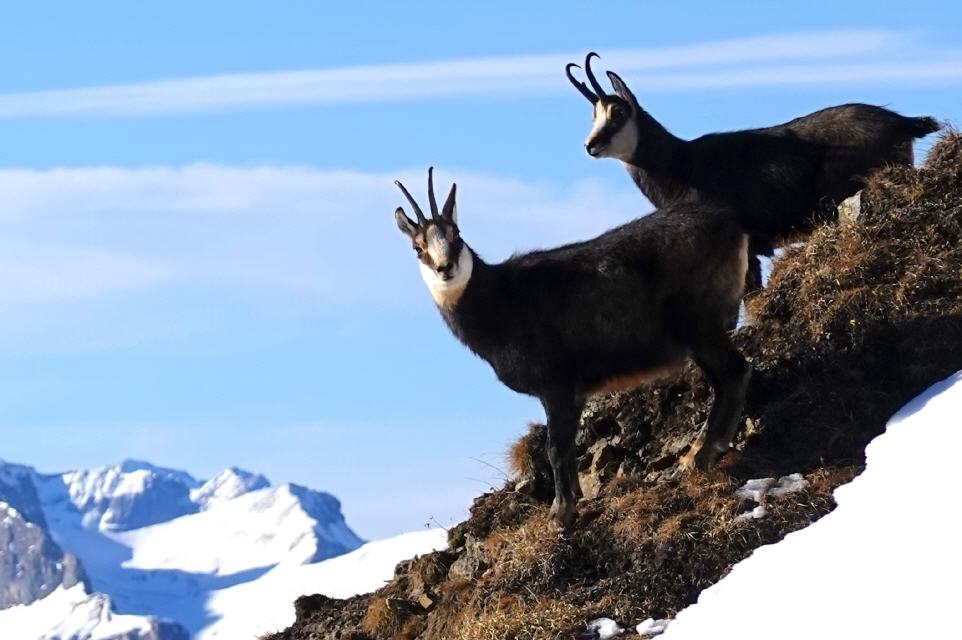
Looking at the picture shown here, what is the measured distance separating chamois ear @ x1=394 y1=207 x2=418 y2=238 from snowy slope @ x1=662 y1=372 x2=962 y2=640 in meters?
4.57

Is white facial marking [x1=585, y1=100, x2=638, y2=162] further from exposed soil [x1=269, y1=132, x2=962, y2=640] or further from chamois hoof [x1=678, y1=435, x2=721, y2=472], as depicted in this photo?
chamois hoof [x1=678, y1=435, x2=721, y2=472]

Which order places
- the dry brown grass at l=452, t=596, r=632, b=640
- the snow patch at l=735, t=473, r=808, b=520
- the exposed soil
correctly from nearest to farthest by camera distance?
the dry brown grass at l=452, t=596, r=632, b=640 → the exposed soil → the snow patch at l=735, t=473, r=808, b=520

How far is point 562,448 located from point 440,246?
227 cm

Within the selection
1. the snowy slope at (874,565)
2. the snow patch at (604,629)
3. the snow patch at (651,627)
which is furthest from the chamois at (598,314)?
the snowy slope at (874,565)

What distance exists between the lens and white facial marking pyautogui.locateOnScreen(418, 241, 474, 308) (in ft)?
55.7

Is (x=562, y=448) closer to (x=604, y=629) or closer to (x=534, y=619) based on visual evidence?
(x=534, y=619)

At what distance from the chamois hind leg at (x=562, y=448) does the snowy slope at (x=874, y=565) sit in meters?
2.01

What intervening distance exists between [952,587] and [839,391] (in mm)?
4659

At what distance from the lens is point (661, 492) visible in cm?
1658

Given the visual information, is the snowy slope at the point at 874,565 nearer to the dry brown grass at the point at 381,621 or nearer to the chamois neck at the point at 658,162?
the dry brown grass at the point at 381,621

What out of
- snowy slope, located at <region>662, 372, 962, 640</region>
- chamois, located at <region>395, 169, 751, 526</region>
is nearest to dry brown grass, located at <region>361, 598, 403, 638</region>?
chamois, located at <region>395, 169, 751, 526</region>

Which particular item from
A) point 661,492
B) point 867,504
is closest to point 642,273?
point 661,492

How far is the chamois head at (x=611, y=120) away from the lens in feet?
67.9

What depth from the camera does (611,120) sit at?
20.7 m
